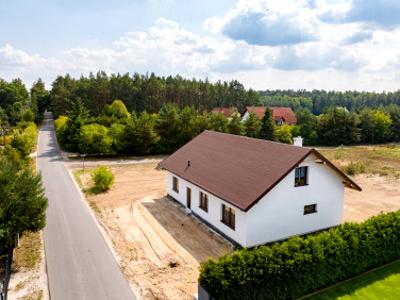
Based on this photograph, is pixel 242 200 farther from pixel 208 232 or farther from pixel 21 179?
pixel 21 179

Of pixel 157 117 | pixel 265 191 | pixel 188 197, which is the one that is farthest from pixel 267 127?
pixel 265 191

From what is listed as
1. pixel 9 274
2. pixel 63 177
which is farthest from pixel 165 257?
pixel 63 177

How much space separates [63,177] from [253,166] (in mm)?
21228

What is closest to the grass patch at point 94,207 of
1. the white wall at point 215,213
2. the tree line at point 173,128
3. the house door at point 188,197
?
the white wall at point 215,213

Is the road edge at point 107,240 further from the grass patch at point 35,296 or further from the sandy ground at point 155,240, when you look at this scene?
the grass patch at point 35,296

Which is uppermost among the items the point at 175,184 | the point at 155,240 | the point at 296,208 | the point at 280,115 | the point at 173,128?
the point at 280,115

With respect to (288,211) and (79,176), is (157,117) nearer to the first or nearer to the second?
(79,176)

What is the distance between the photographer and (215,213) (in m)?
19.0

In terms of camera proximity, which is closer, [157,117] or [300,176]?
[300,176]

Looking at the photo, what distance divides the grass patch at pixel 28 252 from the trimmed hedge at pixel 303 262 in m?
9.15

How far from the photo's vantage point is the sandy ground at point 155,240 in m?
14.0

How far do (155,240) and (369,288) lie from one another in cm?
1076

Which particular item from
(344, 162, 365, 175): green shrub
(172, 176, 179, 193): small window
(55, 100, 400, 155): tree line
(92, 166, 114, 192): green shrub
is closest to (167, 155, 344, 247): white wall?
(172, 176, 179, 193): small window

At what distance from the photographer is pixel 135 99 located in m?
72.9
